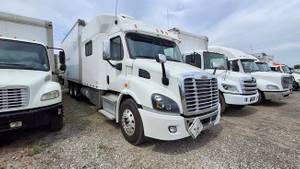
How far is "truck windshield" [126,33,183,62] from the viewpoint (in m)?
4.45

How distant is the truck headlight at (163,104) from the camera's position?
336 centimetres

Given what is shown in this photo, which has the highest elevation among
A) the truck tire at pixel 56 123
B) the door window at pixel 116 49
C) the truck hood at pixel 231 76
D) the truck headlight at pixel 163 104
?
the door window at pixel 116 49

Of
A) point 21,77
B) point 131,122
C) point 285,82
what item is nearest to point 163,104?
point 131,122

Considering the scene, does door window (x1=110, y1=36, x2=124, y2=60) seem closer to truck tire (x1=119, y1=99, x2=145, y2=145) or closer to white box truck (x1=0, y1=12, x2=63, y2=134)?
truck tire (x1=119, y1=99, x2=145, y2=145)

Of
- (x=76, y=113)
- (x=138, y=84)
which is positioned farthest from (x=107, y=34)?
(x=76, y=113)

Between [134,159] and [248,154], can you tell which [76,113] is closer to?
[134,159]

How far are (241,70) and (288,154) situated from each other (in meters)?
5.48

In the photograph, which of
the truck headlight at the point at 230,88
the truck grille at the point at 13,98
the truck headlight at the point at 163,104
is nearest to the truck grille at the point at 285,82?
the truck headlight at the point at 230,88

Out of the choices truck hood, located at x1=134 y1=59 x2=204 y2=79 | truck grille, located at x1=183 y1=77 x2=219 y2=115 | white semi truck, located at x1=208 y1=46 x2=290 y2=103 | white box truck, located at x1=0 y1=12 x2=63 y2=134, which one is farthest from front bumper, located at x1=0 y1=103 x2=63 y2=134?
white semi truck, located at x1=208 y1=46 x2=290 y2=103

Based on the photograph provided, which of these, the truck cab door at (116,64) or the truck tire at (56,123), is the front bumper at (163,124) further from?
the truck tire at (56,123)

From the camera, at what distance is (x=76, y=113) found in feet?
21.7

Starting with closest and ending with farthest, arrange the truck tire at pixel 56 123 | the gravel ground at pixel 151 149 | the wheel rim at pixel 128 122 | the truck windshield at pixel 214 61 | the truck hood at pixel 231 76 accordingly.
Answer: the gravel ground at pixel 151 149
the wheel rim at pixel 128 122
the truck tire at pixel 56 123
the truck hood at pixel 231 76
the truck windshield at pixel 214 61

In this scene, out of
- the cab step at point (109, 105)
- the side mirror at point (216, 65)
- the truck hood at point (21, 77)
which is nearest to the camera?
the truck hood at point (21, 77)

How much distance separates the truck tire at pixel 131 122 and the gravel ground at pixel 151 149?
204 millimetres
